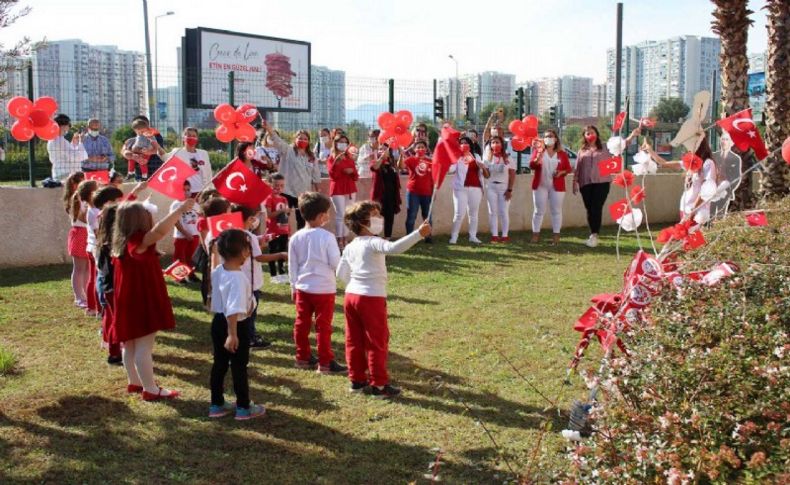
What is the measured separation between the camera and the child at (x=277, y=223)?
9.77 meters

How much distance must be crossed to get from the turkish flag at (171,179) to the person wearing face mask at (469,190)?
7.93 meters

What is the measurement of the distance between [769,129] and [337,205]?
7.39 metres

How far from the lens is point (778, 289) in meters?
4.28

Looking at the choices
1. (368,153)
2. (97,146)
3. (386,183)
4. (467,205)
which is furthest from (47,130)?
(467,205)

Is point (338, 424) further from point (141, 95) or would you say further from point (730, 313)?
point (141, 95)

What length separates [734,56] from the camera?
13797 millimetres

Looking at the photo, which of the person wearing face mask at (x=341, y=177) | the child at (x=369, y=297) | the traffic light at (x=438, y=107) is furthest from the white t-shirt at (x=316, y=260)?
the traffic light at (x=438, y=107)

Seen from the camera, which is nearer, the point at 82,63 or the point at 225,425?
the point at 225,425

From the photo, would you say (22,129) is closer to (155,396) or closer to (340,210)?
(155,396)

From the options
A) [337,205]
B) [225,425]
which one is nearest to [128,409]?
[225,425]

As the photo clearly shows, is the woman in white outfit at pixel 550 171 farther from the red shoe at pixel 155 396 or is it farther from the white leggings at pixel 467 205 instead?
the red shoe at pixel 155 396

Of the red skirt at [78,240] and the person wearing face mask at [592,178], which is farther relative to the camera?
the person wearing face mask at [592,178]

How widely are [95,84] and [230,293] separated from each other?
8404 mm

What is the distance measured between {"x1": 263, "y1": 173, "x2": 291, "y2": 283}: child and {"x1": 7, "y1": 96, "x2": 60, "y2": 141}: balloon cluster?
2.54m
